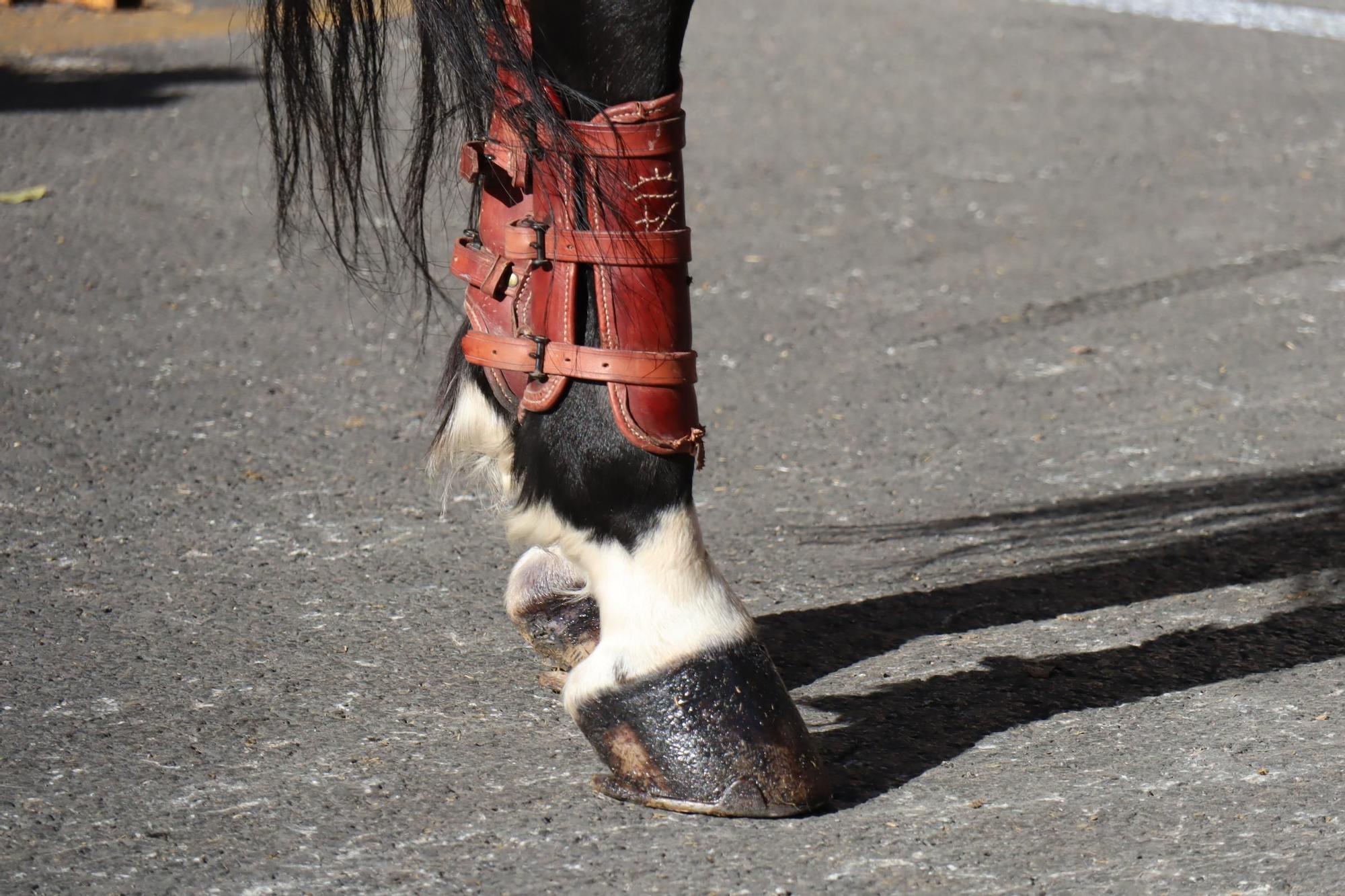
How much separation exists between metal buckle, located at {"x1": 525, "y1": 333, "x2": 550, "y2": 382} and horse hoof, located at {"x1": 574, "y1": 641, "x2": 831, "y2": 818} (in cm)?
42

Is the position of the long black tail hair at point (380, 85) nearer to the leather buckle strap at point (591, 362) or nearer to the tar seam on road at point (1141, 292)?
the leather buckle strap at point (591, 362)

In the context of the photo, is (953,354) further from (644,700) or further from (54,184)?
(54,184)

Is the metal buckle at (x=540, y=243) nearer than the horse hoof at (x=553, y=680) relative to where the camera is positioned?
Yes

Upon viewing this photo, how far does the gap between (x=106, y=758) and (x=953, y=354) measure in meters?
2.57

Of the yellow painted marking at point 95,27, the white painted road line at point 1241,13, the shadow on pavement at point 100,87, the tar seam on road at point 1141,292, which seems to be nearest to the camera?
the tar seam on road at point 1141,292

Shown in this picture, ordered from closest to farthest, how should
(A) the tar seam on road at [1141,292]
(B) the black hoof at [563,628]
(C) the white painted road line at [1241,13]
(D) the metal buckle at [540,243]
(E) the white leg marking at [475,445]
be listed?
(D) the metal buckle at [540,243]
(E) the white leg marking at [475,445]
(B) the black hoof at [563,628]
(A) the tar seam on road at [1141,292]
(C) the white painted road line at [1241,13]

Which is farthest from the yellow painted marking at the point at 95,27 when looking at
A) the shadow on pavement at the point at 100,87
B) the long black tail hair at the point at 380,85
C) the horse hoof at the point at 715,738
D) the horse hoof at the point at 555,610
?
the horse hoof at the point at 715,738

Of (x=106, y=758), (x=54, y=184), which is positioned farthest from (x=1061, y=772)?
(x=54, y=184)

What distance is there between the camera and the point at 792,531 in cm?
316

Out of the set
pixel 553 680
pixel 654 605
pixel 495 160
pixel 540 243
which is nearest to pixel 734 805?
pixel 654 605

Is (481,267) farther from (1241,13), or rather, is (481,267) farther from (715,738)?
(1241,13)

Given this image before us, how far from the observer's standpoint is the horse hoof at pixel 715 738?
6.71 ft

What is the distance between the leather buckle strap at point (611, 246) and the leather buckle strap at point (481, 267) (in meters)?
0.08

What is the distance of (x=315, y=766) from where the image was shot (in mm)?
2242
